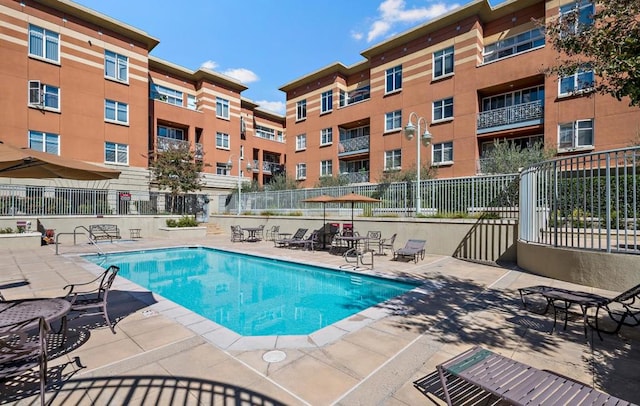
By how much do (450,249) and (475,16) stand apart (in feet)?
56.3

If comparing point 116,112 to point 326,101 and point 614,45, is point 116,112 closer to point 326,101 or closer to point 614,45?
point 326,101

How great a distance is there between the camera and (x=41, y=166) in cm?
495

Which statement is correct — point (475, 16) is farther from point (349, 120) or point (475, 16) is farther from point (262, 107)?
point (262, 107)

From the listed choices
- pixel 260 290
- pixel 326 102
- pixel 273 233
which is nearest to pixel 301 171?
pixel 326 102

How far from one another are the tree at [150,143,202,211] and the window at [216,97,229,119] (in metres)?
8.84

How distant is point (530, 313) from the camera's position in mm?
5566

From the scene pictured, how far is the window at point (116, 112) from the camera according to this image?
2278 centimetres

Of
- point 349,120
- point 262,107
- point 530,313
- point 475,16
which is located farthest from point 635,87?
point 262,107

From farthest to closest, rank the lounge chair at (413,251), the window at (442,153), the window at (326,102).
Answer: the window at (326,102), the window at (442,153), the lounge chair at (413,251)

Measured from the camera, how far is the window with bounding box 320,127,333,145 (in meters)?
29.4

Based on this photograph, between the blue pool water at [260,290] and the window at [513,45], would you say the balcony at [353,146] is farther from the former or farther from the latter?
the blue pool water at [260,290]

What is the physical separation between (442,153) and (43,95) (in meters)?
26.4

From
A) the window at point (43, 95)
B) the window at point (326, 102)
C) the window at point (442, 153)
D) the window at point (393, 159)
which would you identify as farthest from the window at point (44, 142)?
the window at point (442, 153)

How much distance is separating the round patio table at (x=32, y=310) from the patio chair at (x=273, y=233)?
44.9 ft
